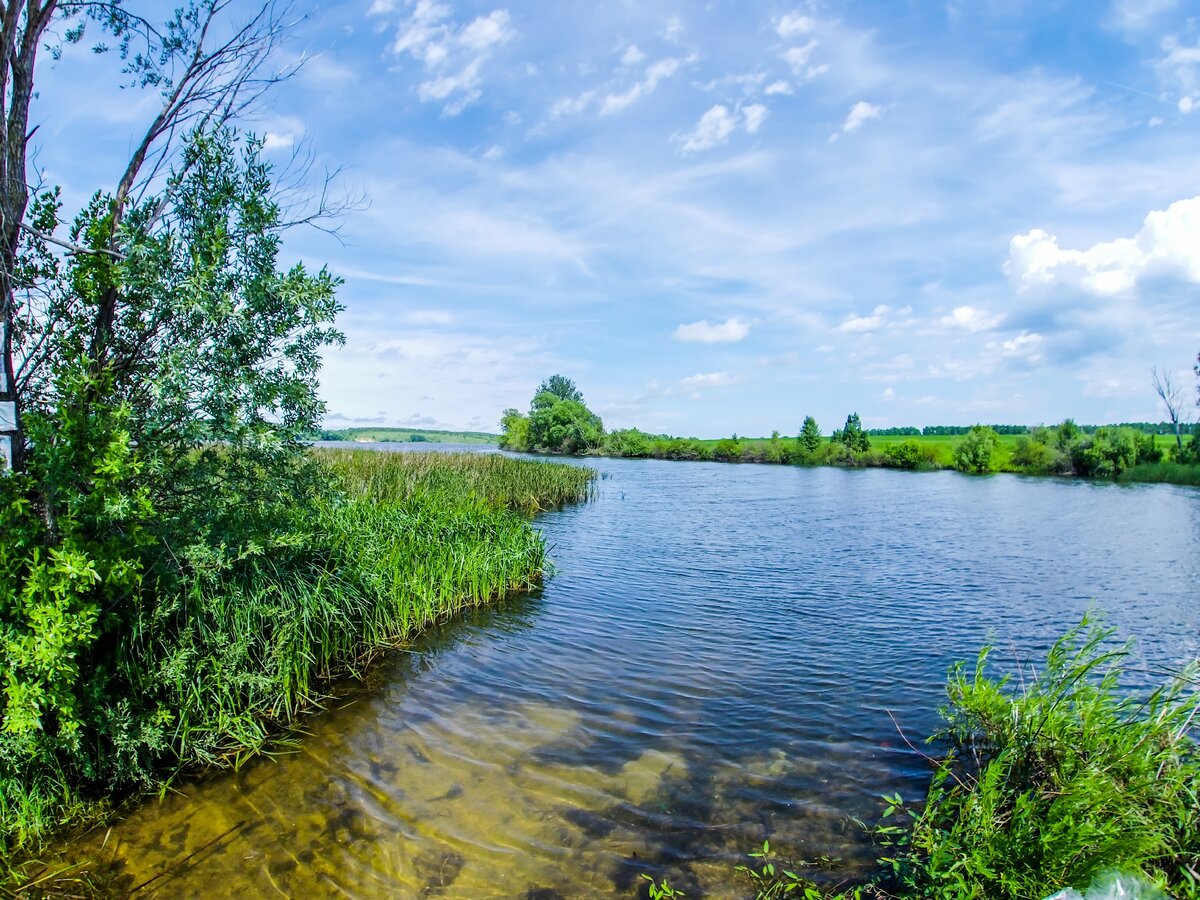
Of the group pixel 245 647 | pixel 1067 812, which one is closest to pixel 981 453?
pixel 1067 812

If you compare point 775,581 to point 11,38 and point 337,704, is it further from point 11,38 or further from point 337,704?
point 11,38

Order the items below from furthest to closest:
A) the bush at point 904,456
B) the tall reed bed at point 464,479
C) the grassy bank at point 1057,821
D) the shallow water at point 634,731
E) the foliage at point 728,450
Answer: the foliage at point 728,450 < the bush at point 904,456 < the tall reed bed at point 464,479 < the shallow water at point 634,731 < the grassy bank at point 1057,821

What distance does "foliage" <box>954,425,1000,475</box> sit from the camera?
181ft

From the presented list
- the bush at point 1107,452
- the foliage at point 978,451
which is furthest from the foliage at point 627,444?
the bush at point 1107,452

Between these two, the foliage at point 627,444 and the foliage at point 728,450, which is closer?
the foliage at point 728,450

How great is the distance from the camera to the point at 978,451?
182 feet

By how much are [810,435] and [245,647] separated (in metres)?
67.8

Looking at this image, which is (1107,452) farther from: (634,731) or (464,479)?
(634,731)

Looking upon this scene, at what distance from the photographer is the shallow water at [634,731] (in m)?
4.48

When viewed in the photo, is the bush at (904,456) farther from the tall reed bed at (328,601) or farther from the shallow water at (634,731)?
the tall reed bed at (328,601)

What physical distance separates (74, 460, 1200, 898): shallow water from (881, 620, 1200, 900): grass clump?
37.7 inches

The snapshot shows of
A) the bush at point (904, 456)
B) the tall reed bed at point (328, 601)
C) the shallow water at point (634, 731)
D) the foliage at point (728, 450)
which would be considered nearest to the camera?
the shallow water at point (634, 731)

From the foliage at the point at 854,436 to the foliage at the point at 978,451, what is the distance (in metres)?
10.4

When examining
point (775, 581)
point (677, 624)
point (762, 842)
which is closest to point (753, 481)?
point (775, 581)
